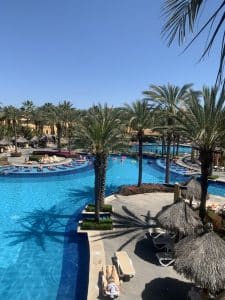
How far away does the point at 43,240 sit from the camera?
694 inches

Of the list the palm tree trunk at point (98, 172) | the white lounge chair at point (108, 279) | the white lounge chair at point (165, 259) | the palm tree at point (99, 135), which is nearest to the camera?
the white lounge chair at point (108, 279)

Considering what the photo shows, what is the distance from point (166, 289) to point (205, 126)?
8.32m

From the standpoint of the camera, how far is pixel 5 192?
28.3 meters

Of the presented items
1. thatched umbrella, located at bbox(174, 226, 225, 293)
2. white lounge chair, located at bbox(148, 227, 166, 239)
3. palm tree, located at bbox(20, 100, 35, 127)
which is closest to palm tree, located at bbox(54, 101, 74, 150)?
palm tree, located at bbox(20, 100, 35, 127)

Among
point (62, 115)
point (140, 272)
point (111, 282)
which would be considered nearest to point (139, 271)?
point (140, 272)

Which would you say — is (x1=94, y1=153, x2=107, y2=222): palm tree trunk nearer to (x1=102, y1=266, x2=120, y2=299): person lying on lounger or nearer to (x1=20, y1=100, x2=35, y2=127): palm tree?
(x1=102, y1=266, x2=120, y2=299): person lying on lounger

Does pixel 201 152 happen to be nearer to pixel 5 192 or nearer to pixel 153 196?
pixel 153 196

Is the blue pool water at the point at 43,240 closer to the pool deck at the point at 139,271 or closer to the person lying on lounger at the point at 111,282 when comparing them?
the pool deck at the point at 139,271

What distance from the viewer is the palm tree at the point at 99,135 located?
745 inches

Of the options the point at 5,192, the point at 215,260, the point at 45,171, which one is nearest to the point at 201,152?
the point at 215,260

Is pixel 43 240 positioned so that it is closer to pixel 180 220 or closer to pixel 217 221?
pixel 180 220

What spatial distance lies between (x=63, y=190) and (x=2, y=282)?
15892mm

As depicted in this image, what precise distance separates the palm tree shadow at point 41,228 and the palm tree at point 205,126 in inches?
327

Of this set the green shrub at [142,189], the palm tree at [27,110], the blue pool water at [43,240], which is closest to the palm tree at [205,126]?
the blue pool water at [43,240]
